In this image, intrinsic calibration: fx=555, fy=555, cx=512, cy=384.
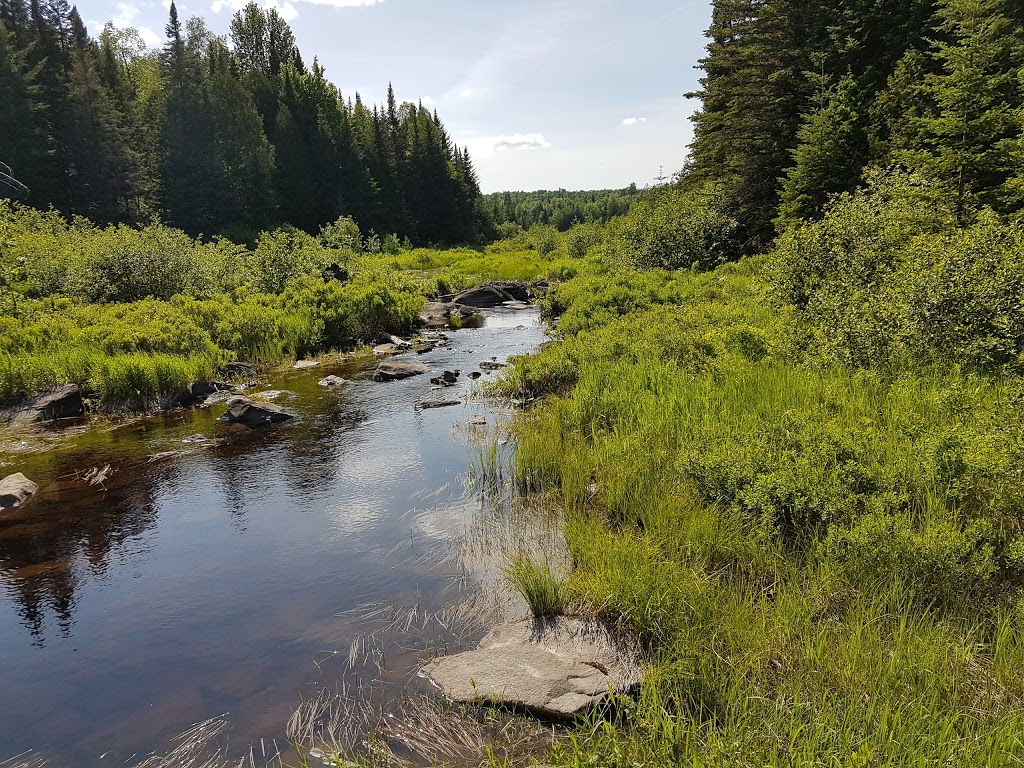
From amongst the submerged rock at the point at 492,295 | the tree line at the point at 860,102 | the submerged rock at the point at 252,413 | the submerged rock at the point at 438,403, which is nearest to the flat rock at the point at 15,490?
the submerged rock at the point at 252,413

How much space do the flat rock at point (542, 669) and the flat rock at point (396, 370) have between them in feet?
41.9

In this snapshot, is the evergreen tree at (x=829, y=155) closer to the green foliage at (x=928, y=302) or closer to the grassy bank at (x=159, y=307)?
the green foliage at (x=928, y=302)

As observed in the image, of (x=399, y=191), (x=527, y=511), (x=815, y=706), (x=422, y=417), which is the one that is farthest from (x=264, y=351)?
(x=399, y=191)

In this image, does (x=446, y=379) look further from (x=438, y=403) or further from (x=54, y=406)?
(x=54, y=406)

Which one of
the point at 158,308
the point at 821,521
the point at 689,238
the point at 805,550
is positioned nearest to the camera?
the point at 805,550

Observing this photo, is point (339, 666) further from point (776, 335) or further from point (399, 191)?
point (399, 191)

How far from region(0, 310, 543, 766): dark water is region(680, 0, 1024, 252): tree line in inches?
634

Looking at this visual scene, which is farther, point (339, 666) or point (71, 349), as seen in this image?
point (71, 349)

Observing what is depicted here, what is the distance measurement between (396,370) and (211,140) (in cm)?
6599

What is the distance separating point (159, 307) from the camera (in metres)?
18.8

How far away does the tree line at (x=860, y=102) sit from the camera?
52.1 feet

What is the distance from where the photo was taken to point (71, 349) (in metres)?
14.8

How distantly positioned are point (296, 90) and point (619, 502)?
94.6 meters

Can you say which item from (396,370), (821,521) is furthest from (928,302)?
(396,370)
